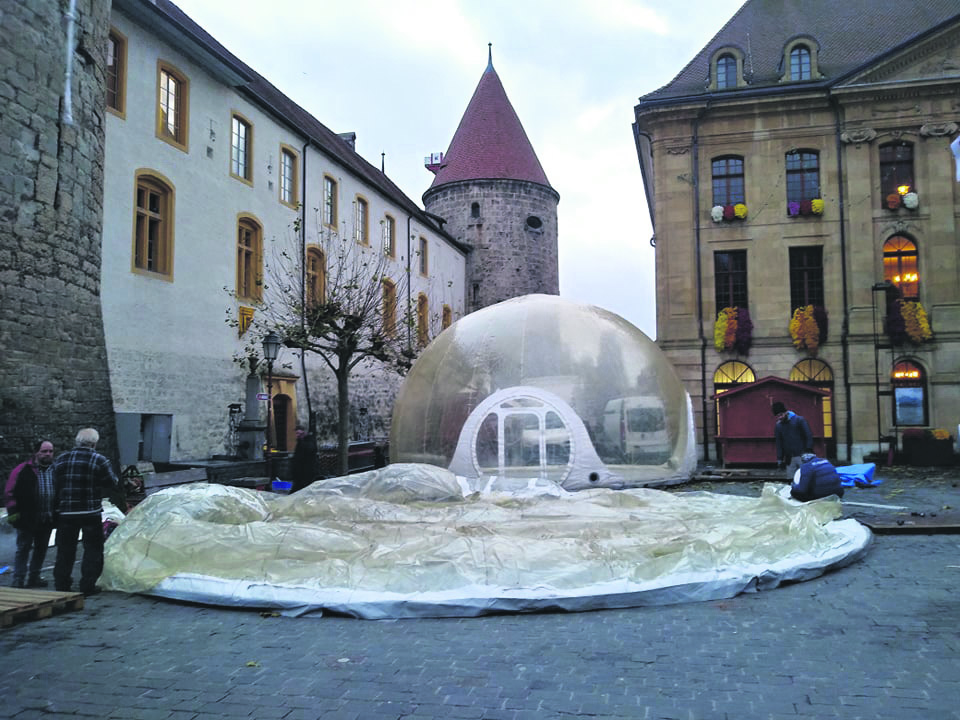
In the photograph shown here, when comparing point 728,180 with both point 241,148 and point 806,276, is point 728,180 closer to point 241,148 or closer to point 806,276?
point 806,276

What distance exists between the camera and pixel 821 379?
76.3ft

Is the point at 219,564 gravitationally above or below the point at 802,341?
below

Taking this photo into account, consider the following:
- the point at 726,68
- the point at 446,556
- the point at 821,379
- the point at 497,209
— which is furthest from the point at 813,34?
the point at 446,556

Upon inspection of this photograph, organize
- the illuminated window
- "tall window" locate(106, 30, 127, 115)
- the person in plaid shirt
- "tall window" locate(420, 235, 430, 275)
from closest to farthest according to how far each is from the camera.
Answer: the person in plaid shirt < "tall window" locate(106, 30, 127, 115) < the illuminated window < "tall window" locate(420, 235, 430, 275)

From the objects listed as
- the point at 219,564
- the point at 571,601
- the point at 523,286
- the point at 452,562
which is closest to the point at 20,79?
the point at 219,564

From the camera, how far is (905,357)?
894 inches

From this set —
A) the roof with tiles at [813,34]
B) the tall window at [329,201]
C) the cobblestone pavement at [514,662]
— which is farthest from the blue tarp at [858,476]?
the tall window at [329,201]

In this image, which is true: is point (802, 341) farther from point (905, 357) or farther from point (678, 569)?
point (678, 569)

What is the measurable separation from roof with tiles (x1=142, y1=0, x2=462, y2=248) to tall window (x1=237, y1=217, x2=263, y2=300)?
12.0 ft

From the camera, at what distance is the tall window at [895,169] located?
2362cm

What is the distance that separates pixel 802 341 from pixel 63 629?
70.7ft

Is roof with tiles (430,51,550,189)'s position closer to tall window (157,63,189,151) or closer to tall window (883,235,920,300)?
tall window (883,235,920,300)

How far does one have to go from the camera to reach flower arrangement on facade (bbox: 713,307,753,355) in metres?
23.4

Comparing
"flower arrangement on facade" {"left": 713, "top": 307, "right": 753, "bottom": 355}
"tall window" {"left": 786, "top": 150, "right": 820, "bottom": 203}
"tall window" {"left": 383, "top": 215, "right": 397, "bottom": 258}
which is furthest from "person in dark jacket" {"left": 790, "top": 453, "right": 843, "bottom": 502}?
"tall window" {"left": 383, "top": 215, "right": 397, "bottom": 258}
